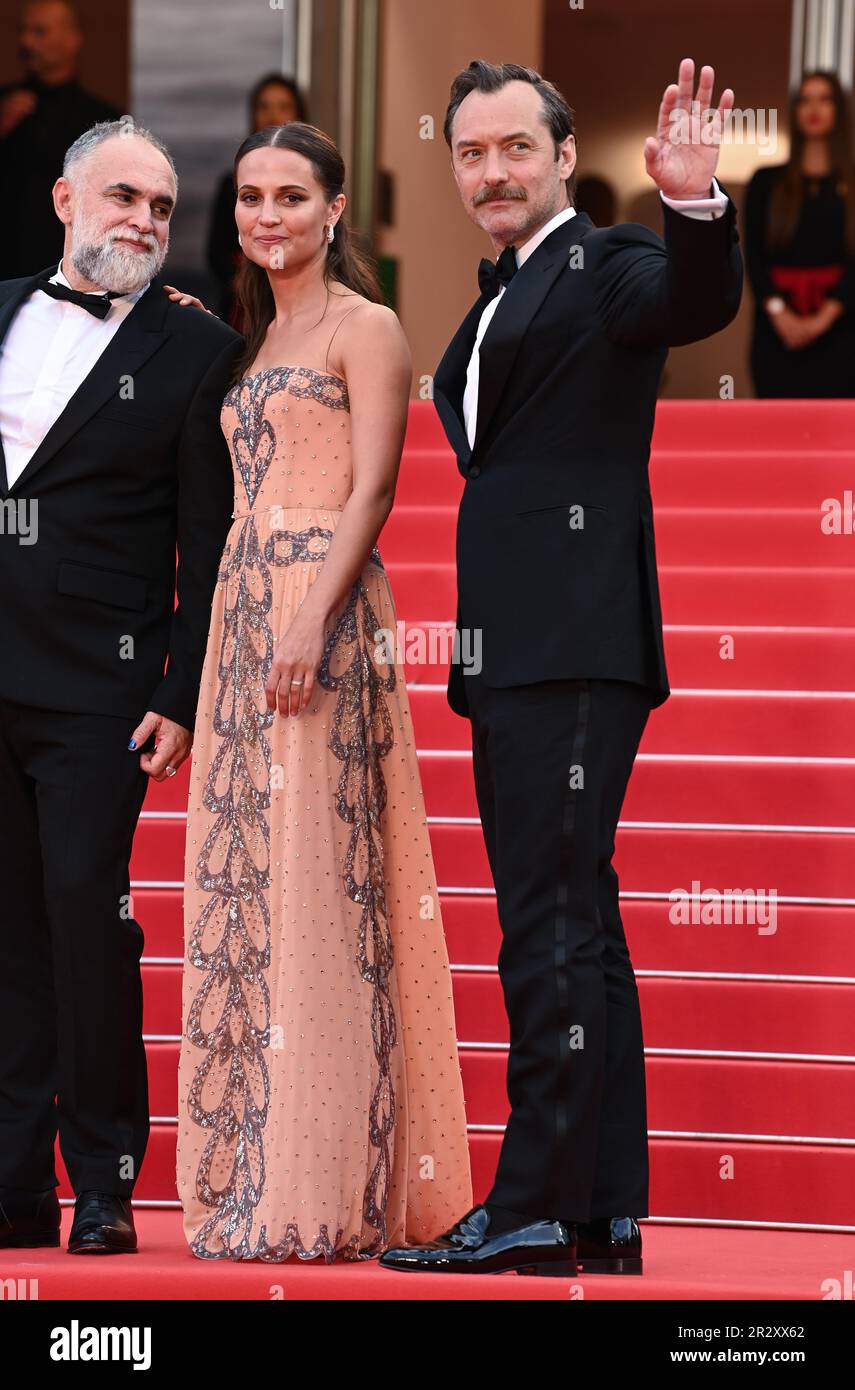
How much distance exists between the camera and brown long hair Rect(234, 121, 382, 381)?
3.62 m

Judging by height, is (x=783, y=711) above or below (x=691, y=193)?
below

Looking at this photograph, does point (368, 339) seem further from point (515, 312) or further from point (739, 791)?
point (739, 791)

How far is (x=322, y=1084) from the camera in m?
3.51

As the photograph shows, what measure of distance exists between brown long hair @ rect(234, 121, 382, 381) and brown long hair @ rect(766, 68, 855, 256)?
5562 mm

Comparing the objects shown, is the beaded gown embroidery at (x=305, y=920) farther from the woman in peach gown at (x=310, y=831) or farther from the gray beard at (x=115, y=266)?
the gray beard at (x=115, y=266)

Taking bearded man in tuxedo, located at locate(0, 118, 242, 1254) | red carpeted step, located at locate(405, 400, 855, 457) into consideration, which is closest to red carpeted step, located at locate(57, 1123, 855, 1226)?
bearded man in tuxedo, located at locate(0, 118, 242, 1254)

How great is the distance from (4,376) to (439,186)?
7616mm

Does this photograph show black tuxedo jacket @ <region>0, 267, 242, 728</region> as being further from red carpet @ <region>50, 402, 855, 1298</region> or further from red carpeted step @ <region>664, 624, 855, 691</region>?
red carpeted step @ <region>664, 624, 855, 691</region>

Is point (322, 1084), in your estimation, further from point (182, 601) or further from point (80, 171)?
point (80, 171)

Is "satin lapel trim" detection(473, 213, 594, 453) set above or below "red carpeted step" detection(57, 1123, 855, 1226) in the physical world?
above

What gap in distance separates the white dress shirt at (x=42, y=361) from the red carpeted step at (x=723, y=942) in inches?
Result: 62.0

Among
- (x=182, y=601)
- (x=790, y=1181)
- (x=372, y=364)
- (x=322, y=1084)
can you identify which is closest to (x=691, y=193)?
(x=372, y=364)

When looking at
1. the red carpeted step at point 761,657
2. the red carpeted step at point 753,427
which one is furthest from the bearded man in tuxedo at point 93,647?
the red carpeted step at point 753,427

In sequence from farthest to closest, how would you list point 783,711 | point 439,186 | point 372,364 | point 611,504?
point 439,186, point 783,711, point 372,364, point 611,504
